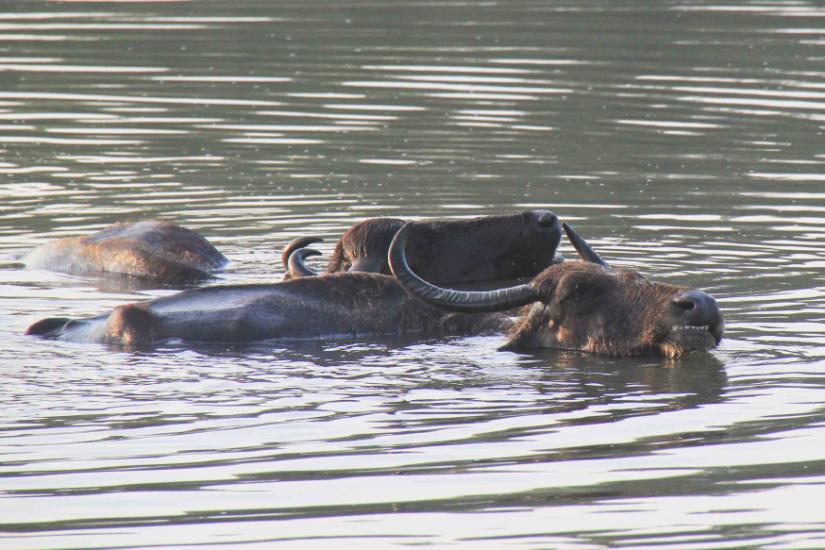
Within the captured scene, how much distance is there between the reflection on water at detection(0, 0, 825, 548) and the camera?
24.1 ft

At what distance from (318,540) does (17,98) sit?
1766cm

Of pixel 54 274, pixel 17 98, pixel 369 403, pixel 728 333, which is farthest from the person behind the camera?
pixel 17 98

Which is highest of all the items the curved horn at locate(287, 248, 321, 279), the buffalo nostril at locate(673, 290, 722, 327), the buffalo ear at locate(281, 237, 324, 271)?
the buffalo ear at locate(281, 237, 324, 271)

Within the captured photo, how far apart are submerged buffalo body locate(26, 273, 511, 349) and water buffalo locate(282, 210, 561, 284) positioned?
1.39 meters

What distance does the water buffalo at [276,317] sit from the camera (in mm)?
10844

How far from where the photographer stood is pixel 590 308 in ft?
34.9

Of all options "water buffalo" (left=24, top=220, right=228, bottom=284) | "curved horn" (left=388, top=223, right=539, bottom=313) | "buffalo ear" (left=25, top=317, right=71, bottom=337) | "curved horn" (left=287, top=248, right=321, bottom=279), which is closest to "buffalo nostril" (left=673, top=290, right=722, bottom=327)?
"curved horn" (left=388, top=223, right=539, bottom=313)

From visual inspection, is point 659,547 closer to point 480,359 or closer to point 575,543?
point 575,543

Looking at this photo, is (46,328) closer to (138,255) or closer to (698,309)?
(138,255)

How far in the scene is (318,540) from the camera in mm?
6785

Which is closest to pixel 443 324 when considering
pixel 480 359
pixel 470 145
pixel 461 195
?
pixel 480 359

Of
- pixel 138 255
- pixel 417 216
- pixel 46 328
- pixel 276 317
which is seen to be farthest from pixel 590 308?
pixel 417 216

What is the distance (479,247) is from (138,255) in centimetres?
275

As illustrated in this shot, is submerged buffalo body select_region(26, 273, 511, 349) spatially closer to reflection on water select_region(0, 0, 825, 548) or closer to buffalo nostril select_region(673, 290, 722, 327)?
reflection on water select_region(0, 0, 825, 548)
